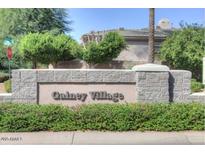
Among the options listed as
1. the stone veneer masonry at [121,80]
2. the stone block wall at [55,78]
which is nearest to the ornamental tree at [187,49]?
the stone veneer masonry at [121,80]

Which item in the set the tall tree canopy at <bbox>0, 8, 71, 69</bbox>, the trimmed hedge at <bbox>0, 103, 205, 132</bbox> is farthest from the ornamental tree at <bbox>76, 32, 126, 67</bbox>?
the trimmed hedge at <bbox>0, 103, 205, 132</bbox>

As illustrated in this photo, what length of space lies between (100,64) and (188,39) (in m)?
6.07

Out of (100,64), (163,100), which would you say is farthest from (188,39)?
(163,100)

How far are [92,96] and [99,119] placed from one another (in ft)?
4.88

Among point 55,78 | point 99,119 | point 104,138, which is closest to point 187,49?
point 55,78

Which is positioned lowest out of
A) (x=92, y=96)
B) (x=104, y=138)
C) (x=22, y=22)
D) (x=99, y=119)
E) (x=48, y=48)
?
(x=104, y=138)

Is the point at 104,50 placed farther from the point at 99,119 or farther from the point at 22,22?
the point at 99,119

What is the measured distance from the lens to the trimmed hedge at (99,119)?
10.4 meters

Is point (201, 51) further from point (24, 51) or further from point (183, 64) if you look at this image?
point (24, 51)

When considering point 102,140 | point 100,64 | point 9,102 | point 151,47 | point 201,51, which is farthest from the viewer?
point 100,64

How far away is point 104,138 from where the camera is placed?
969 cm

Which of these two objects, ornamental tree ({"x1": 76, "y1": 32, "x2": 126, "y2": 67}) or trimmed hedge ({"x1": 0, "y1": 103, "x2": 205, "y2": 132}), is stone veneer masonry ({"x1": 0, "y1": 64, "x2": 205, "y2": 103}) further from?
ornamental tree ({"x1": 76, "y1": 32, "x2": 126, "y2": 67})

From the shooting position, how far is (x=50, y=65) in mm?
30797

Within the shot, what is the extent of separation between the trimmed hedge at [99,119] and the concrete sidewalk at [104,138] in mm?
223
